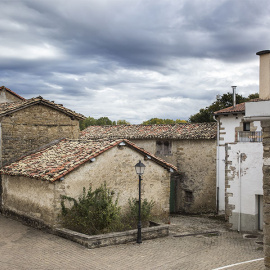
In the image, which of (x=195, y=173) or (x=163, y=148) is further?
(x=163, y=148)

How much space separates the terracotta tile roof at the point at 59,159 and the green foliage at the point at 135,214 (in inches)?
92.0

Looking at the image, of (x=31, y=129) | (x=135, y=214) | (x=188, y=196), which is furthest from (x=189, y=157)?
(x=31, y=129)

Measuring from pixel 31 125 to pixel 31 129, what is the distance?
0.24 metres

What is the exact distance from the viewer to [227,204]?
1683 centimetres

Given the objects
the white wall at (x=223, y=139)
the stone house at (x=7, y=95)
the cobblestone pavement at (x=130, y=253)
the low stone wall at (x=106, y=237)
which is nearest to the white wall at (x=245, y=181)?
the cobblestone pavement at (x=130, y=253)

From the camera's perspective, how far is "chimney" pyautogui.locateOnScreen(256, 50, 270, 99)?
29.1 feet

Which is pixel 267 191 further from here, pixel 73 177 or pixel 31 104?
pixel 31 104

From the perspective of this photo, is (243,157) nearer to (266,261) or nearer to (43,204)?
(266,261)

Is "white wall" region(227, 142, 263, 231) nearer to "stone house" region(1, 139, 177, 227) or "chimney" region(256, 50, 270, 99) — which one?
"stone house" region(1, 139, 177, 227)

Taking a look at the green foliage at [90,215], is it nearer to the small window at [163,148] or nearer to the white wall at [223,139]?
the white wall at [223,139]

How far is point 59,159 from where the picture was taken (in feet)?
54.2

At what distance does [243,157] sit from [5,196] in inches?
470

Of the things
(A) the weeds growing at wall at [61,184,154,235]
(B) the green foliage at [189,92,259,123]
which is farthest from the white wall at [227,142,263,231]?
(B) the green foliage at [189,92,259,123]

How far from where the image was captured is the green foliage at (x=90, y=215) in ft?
45.5
